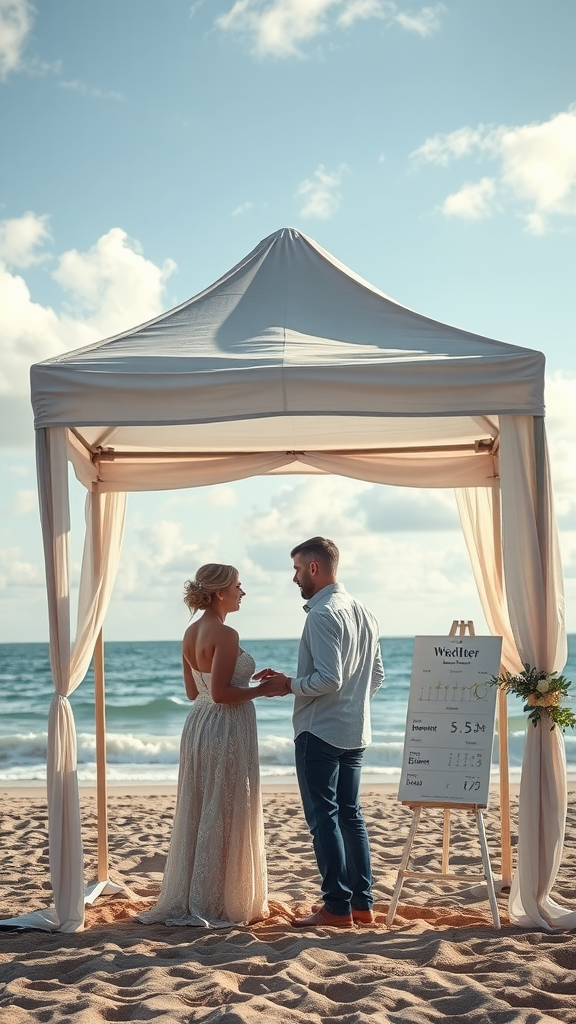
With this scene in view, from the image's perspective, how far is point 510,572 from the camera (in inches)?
158

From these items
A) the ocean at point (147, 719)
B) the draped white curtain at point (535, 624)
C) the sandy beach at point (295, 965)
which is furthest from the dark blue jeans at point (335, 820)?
the ocean at point (147, 719)

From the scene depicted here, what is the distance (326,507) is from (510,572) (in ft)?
89.5

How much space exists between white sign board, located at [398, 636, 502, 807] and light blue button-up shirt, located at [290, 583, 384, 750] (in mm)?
247

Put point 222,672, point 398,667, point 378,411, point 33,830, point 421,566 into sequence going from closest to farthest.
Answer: point 378,411, point 222,672, point 33,830, point 398,667, point 421,566

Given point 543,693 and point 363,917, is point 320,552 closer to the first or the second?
point 543,693

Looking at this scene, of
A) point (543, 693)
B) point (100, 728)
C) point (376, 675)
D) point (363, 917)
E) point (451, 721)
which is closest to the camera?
point (543, 693)

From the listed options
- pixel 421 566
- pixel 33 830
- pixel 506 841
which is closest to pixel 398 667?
pixel 421 566

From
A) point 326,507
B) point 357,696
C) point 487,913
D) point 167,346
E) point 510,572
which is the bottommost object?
point 487,913

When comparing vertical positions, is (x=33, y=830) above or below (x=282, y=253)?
below

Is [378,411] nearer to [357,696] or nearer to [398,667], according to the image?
[357,696]

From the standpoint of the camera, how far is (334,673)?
3.93 m

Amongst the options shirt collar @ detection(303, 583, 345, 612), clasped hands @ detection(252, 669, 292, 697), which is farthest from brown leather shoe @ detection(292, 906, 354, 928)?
shirt collar @ detection(303, 583, 345, 612)

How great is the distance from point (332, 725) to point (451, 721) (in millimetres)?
550

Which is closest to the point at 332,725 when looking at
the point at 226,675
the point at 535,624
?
the point at 226,675
